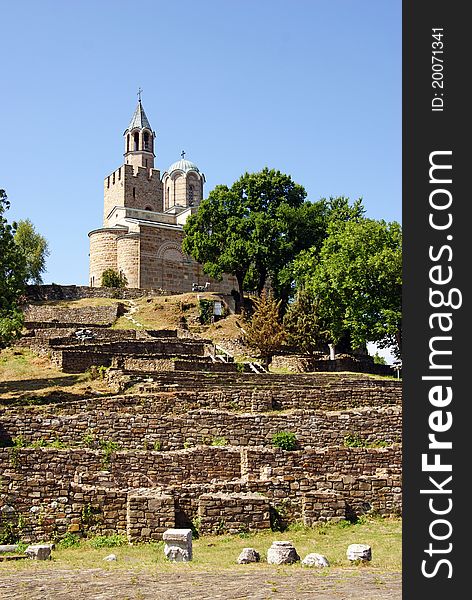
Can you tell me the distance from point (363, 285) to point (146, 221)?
32862mm

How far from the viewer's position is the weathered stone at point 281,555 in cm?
1395

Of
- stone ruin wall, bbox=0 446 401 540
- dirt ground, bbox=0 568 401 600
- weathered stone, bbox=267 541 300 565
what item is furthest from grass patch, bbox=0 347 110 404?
dirt ground, bbox=0 568 401 600

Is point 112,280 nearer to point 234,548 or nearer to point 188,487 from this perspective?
point 188,487

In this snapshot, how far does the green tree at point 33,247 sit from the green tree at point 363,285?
1178 inches

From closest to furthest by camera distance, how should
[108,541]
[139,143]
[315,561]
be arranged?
[315,561] → [108,541] → [139,143]

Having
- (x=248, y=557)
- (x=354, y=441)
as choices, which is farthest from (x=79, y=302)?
(x=248, y=557)

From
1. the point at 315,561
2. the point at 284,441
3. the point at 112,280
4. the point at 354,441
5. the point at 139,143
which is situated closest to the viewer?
the point at 315,561

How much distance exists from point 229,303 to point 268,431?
1337 inches

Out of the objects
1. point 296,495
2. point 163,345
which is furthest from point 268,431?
point 163,345

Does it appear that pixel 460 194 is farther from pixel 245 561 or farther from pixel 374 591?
pixel 245 561

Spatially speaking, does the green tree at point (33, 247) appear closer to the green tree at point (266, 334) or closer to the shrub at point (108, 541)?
the green tree at point (266, 334)

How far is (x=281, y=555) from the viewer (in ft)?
45.9

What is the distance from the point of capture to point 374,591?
11.2 metres

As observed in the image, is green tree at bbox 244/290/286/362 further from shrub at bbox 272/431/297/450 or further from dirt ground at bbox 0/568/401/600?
dirt ground at bbox 0/568/401/600
